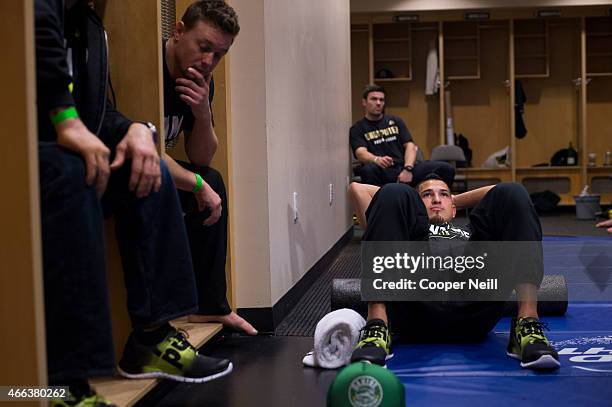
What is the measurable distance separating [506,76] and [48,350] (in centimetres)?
866

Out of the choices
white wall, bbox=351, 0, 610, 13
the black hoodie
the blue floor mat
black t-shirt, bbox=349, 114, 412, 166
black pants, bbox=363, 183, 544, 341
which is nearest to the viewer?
the black hoodie

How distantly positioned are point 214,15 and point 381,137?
4.29 m

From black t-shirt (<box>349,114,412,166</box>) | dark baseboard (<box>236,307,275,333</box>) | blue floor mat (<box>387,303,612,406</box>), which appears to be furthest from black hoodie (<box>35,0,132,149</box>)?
black t-shirt (<box>349,114,412,166</box>)

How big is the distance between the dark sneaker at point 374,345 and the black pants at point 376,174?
11.8ft

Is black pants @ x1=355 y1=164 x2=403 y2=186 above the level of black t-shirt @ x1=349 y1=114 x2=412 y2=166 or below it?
below

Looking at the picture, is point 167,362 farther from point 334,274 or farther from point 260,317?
point 334,274

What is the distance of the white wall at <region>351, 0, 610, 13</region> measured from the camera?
27.4ft

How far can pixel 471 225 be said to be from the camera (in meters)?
2.49

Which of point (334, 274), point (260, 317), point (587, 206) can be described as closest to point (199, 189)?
point (260, 317)

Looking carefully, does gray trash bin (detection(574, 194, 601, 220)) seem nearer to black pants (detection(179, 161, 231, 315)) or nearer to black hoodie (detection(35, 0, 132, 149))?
black pants (detection(179, 161, 231, 315))

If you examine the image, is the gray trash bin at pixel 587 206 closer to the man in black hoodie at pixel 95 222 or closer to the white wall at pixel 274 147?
the white wall at pixel 274 147

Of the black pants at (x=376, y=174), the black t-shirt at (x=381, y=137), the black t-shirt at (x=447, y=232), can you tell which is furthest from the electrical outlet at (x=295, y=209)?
the black t-shirt at (x=381, y=137)

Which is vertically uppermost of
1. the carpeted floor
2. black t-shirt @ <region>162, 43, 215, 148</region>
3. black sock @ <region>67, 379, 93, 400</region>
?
black t-shirt @ <region>162, 43, 215, 148</region>

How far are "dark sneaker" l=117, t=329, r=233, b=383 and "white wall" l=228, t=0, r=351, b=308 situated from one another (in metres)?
1.07
